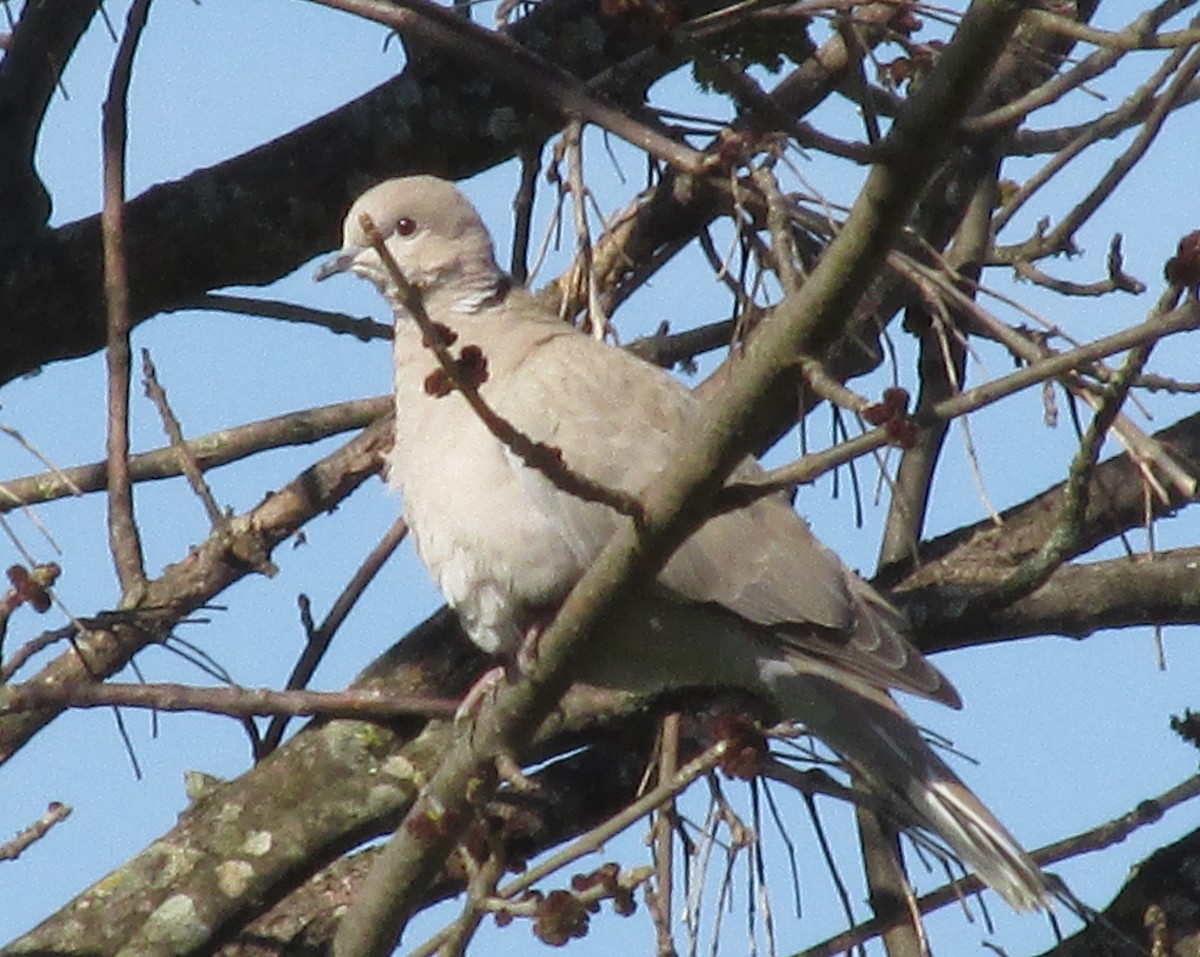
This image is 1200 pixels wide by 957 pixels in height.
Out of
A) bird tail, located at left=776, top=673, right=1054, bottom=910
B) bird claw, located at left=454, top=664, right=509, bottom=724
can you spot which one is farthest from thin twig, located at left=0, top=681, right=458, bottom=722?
bird tail, located at left=776, top=673, right=1054, bottom=910

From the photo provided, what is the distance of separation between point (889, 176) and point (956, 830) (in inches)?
55.0

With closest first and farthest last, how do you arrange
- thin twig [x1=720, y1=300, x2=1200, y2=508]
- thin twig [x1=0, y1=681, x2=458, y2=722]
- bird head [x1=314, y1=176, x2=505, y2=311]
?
thin twig [x1=720, y1=300, x2=1200, y2=508]
thin twig [x1=0, y1=681, x2=458, y2=722]
bird head [x1=314, y1=176, x2=505, y2=311]

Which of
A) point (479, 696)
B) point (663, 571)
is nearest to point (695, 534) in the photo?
point (663, 571)

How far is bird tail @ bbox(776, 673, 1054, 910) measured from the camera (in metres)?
3.26

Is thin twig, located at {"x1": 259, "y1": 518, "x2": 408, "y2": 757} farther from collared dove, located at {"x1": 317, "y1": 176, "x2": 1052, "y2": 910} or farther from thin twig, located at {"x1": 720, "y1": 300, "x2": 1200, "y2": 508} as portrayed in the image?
thin twig, located at {"x1": 720, "y1": 300, "x2": 1200, "y2": 508}

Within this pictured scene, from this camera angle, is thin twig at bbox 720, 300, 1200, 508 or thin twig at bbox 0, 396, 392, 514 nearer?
thin twig at bbox 720, 300, 1200, 508

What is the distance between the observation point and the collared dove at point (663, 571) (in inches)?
136

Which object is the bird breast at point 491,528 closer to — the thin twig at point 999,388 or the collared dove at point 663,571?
the collared dove at point 663,571

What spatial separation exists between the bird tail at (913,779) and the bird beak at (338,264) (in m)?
1.13

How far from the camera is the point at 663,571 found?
342 centimetres

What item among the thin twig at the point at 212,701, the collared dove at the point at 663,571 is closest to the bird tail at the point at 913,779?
the collared dove at the point at 663,571

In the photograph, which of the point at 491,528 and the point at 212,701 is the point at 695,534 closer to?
the point at 491,528

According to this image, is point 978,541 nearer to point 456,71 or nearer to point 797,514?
point 797,514

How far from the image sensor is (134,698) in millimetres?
2947
